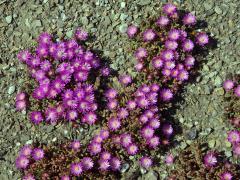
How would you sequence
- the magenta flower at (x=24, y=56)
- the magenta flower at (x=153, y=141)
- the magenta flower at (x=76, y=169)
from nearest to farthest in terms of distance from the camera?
1. the magenta flower at (x=76, y=169)
2. the magenta flower at (x=153, y=141)
3. the magenta flower at (x=24, y=56)

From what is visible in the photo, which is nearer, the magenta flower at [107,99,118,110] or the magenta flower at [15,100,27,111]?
the magenta flower at [107,99,118,110]

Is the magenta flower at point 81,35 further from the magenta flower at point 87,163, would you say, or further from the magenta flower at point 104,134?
the magenta flower at point 87,163

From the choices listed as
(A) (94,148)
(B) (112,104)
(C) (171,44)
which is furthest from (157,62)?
(A) (94,148)

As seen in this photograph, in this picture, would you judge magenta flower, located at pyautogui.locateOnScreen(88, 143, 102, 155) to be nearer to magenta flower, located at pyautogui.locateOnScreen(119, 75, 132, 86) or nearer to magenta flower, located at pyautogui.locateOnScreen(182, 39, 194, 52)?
magenta flower, located at pyautogui.locateOnScreen(119, 75, 132, 86)

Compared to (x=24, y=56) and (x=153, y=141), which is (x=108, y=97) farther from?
(x=24, y=56)

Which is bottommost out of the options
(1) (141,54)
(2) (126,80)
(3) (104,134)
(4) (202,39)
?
(3) (104,134)

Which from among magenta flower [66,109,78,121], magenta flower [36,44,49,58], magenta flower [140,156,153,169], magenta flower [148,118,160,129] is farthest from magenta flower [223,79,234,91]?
magenta flower [36,44,49,58]

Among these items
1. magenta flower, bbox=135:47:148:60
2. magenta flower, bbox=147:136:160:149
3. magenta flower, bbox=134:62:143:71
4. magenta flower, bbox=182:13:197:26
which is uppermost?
magenta flower, bbox=182:13:197:26

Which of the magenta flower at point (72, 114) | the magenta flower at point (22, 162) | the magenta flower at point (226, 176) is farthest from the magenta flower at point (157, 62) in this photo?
the magenta flower at point (22, 162)
